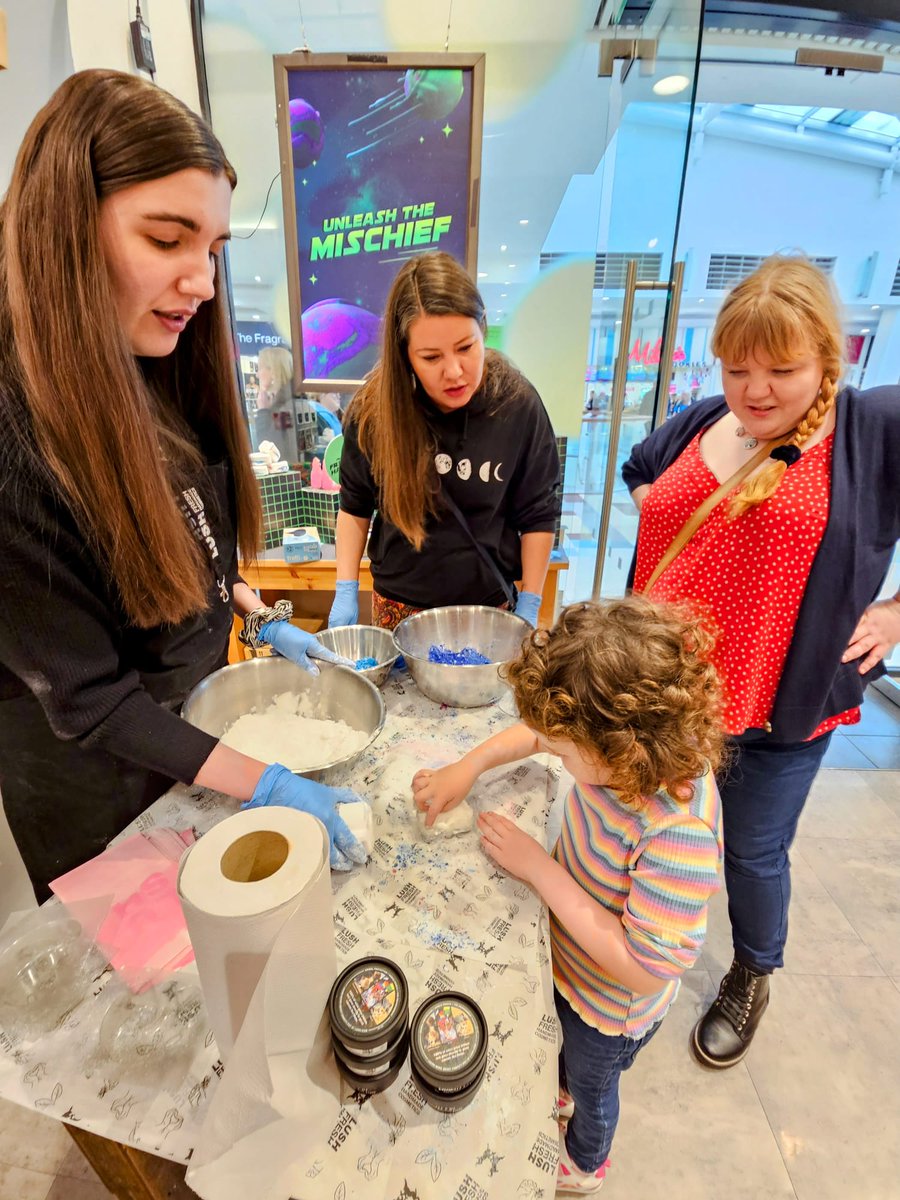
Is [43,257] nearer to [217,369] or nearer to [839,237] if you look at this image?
[217,369]

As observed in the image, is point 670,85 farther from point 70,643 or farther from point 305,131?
point 70,643

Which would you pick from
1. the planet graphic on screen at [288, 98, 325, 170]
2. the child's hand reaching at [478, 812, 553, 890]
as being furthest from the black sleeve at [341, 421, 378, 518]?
the planet graphic on screen at [288, 98, 325, 170]

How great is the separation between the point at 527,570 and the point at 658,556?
46 cm

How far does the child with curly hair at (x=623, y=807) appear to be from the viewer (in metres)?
0.67

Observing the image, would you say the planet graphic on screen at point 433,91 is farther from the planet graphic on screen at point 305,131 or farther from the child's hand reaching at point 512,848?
the child's hand reaching at point 512,848

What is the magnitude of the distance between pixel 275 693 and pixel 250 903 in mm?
748

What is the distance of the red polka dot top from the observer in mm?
918

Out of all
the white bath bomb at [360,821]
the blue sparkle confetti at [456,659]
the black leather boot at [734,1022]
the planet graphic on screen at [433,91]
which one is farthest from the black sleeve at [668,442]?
the planet graphic on screen at [433,91]

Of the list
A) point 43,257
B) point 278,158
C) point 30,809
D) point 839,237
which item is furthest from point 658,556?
point 839,237

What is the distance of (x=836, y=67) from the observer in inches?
79.9

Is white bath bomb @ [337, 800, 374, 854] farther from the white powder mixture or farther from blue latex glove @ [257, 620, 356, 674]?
blue latex glove @ [257, 620, 356, 674]

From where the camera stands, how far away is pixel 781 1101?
130 centimetres

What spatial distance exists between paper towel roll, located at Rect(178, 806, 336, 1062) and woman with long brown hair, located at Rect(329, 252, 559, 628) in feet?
3.24

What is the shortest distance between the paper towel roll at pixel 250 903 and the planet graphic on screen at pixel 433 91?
Result: 8.00ft
